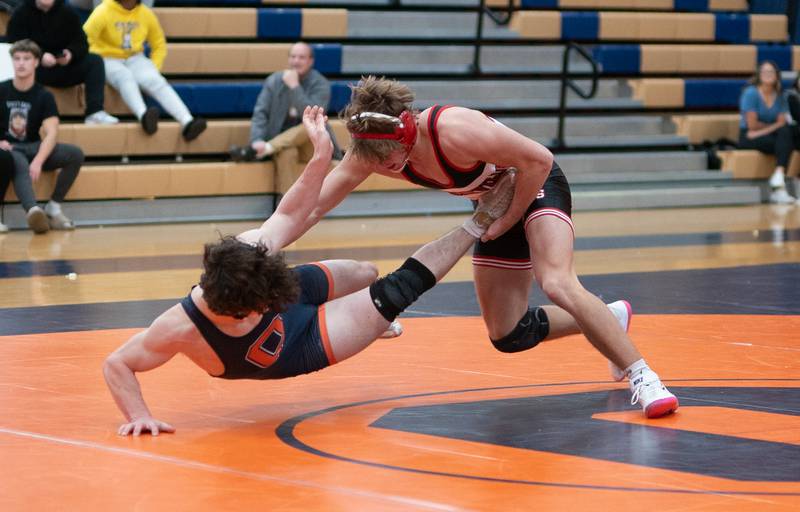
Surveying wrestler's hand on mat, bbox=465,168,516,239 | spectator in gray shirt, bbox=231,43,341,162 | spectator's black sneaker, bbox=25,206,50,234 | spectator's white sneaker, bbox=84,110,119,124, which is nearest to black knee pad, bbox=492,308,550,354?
wrestler's hand on mat, bbox=465,168,516,239

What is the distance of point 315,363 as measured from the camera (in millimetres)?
3945

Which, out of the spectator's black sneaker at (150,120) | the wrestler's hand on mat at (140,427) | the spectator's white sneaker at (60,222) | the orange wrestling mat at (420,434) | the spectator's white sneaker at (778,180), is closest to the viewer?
the orange wrestling mat at (420,434)

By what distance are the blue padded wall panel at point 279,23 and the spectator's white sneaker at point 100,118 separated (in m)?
1.80

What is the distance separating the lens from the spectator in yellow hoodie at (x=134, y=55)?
10.4 m

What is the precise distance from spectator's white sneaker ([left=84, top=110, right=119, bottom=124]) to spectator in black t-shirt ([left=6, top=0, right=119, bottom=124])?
0.50 feet

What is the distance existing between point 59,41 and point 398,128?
21.9 feet

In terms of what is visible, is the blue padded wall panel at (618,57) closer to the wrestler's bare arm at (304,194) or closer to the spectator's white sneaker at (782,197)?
the spectator's white sneaker at (782,197)

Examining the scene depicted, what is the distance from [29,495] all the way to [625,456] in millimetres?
1460

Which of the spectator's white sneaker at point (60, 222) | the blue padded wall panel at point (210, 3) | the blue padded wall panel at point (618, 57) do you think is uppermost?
the blue padded wall panel at point (210, 3)

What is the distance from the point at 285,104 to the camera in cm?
1058

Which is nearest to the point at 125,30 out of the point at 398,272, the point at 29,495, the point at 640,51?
the point at 640,51

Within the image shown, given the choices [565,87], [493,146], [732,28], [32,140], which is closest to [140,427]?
[493,146]

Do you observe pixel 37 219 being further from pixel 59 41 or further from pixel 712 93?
pixel 712 93

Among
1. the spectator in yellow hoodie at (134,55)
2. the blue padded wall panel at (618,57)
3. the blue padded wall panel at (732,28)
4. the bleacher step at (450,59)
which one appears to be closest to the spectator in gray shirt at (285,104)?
the spectator in yellow hoodie at (134,55)
